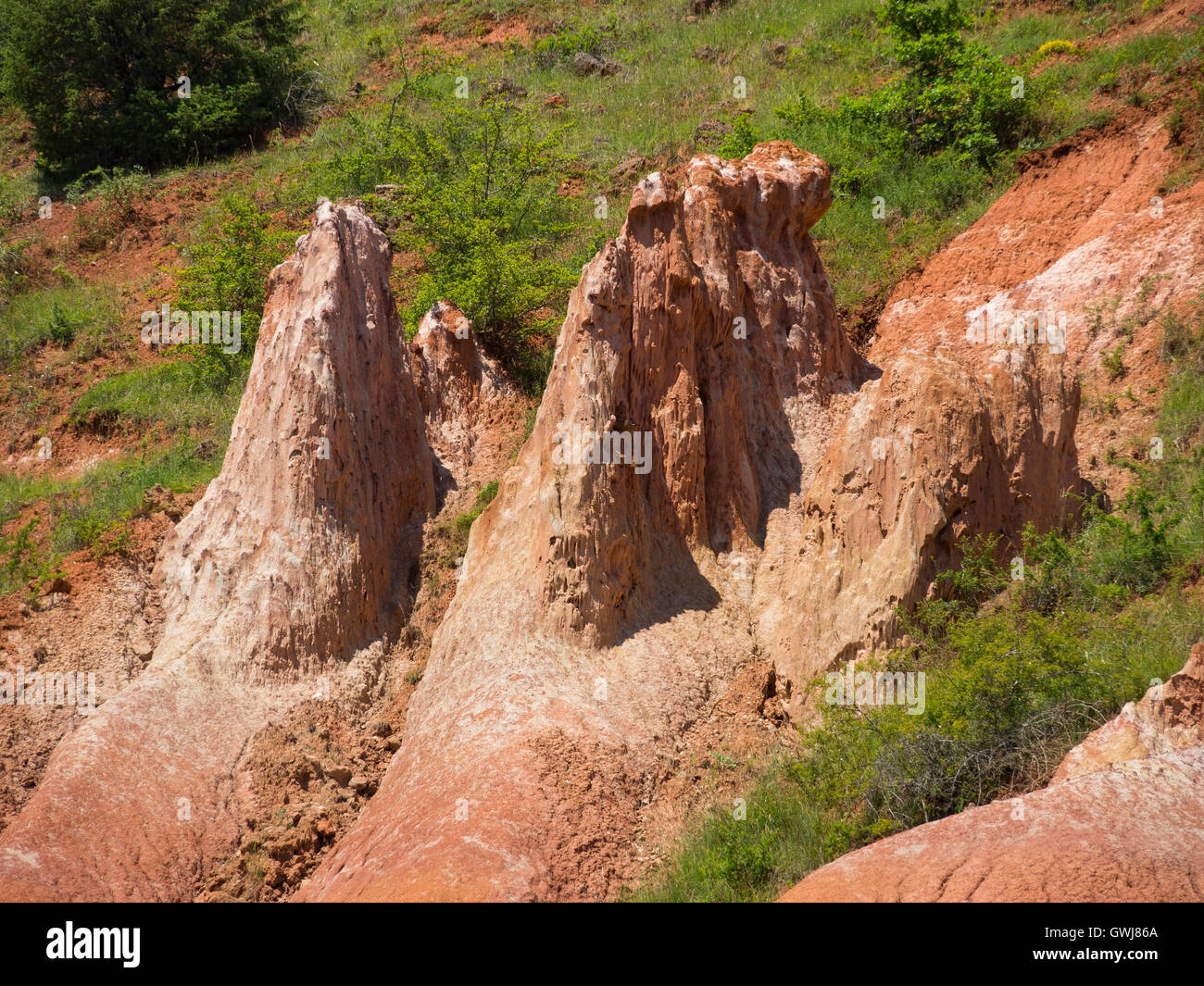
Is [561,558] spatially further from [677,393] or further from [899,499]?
[899,499]

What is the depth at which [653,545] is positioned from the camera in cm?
955

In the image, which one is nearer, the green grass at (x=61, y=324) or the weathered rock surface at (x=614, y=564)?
the weathered rock surface at (x=614, y=564)

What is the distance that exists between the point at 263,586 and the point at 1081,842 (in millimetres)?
6870

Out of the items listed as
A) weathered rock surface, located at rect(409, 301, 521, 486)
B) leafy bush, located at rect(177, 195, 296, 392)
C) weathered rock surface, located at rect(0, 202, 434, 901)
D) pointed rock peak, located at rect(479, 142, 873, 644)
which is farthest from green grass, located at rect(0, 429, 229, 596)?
pointed rock peak, located at rect(479, 142, 873, 644)

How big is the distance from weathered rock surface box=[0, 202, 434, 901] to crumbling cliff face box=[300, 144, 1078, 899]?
106 cm

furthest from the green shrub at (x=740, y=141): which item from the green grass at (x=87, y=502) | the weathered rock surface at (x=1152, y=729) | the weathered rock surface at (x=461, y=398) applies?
the weathered rock surface at (x=1152, y=729)

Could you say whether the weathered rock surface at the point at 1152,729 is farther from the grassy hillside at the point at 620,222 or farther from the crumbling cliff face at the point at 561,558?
the crumbling cliff face at the point at 561,558

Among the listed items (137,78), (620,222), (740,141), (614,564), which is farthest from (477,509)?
(137,78)

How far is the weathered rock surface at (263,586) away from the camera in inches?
293

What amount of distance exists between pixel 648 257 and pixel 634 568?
3143 mm

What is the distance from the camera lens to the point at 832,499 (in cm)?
891

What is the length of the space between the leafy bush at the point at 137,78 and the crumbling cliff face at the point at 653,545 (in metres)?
19.0

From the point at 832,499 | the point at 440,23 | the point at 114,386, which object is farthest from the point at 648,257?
the point at 440,23

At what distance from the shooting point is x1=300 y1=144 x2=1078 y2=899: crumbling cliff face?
24.2 feet
